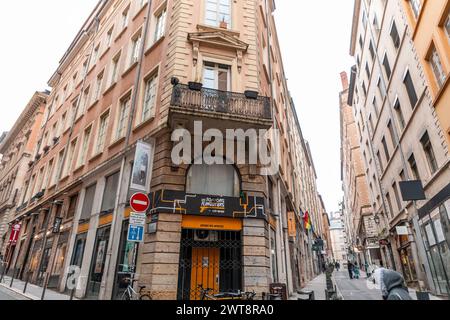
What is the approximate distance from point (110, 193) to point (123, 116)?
4212 mm

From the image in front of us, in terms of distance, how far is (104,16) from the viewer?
23.6 meters

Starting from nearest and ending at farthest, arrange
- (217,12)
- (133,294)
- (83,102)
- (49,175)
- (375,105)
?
(133,294)
(217,12)
(83,102)
(49,175)
(375,105)

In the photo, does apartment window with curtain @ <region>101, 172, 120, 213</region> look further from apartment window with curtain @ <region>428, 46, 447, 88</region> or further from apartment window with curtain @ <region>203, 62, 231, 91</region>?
apartment window with curtain @ <region>428, 46, 447, 88</region>

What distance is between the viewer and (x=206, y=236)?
10367 mm

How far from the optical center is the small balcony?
10211 millimetres

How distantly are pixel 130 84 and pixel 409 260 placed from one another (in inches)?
834

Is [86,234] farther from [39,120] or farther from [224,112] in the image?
[39,120]

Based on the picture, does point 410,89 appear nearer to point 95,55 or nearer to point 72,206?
point 72,206

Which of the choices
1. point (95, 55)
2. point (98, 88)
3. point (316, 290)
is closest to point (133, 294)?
point (316, 290)

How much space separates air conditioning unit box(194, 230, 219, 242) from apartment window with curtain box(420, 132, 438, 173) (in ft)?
35.6

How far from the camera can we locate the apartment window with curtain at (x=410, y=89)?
588 inches

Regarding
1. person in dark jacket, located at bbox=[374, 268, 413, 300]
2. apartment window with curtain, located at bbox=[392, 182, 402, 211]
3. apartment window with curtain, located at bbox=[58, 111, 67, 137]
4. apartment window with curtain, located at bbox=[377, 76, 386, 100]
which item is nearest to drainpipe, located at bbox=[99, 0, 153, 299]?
person in dark jacket, located at bbox=[374, 268, 413, 300]

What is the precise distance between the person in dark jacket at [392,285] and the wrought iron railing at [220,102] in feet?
24.5
